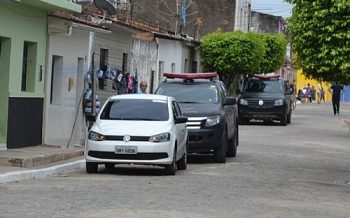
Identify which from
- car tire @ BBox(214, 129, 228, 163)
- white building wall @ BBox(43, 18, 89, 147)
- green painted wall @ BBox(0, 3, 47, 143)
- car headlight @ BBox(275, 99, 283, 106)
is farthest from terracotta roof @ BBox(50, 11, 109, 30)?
car headlight @ BBox(275, 99, 283, 106)

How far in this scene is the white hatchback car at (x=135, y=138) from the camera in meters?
15.0

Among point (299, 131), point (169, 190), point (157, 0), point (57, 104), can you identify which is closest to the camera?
point (169, 190)

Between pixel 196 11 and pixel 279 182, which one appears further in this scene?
pixel 196 11

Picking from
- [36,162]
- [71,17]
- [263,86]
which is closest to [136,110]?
[36,162]

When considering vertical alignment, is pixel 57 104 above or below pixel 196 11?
below

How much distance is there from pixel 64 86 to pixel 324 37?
776cm

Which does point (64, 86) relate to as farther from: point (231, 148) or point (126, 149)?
point (126, 149)

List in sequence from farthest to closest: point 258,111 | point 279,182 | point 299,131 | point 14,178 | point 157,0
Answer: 1. point 157,0
2. point 258,111
3. point 299,131
4. point 279,182
5. point 14,178

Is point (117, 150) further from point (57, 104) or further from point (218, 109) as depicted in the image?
point (57, 104)

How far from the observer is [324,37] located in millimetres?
16625

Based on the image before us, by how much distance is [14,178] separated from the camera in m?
13.9

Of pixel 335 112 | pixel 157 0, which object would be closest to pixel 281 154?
pixel 157 0

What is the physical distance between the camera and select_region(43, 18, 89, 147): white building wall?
20156 millimetres

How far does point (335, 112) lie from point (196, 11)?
1149 cm
